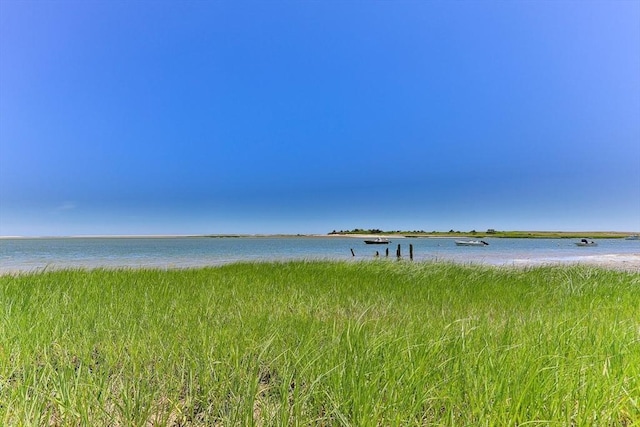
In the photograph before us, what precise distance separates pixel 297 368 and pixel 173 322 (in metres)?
2.48

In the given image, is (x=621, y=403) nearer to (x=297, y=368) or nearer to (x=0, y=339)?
(x=297, y=368)

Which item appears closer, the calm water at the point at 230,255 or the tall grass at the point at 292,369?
the tall grass at the point at 292,369

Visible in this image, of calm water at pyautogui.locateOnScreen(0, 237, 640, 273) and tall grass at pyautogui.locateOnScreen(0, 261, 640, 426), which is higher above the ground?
tall grass at pyautogui.locateOnScreen(0, 261, 640, 426)

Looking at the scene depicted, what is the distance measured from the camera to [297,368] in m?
3.10

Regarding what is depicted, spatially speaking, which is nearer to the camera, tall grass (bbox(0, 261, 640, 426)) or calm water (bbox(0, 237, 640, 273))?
tall grass (bbox(0, 261, 640, 426))

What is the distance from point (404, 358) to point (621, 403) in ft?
5.31

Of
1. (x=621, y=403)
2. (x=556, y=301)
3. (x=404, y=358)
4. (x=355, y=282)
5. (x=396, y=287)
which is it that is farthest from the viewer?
(x=355, y=282)

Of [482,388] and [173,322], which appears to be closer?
[482,388]

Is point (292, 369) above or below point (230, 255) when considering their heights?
above

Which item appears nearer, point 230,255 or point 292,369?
point 292,369

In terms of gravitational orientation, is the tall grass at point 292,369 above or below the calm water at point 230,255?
above

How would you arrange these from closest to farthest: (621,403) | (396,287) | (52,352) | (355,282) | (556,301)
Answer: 1. (621,403)
2. (52,352)
3. (556,301)
4. (396,287)
5. (355,282)

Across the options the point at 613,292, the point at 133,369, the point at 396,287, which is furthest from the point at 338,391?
the point at 613,292

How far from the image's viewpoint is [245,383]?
2719 mm
